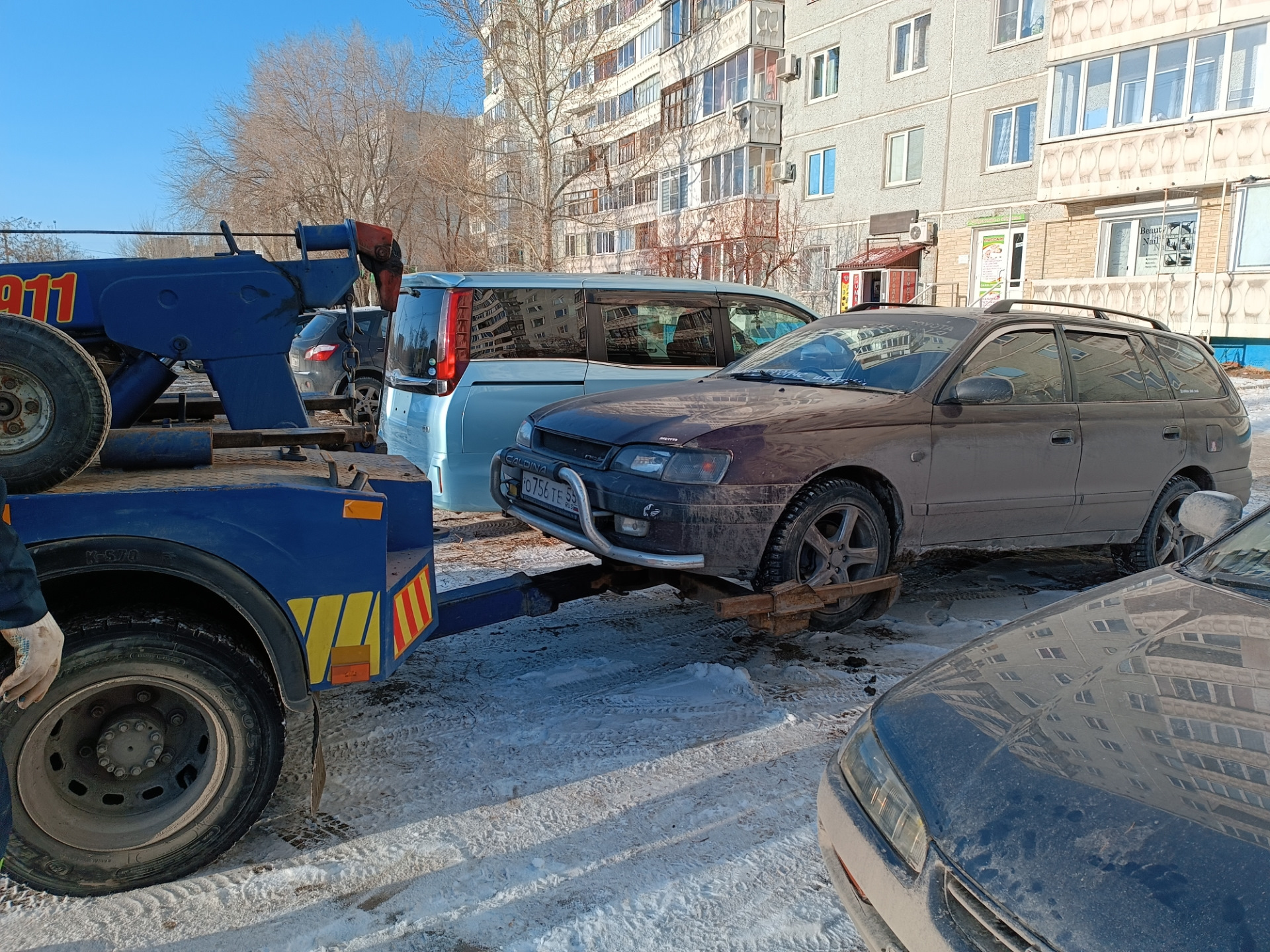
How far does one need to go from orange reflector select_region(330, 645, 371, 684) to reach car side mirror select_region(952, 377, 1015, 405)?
10.7ft

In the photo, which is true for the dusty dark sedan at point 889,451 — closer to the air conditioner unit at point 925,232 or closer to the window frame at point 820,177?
the air conditioner unit at point 925,232

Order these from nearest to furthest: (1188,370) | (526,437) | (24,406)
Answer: (24,406)
(526,437)
(1188,370)

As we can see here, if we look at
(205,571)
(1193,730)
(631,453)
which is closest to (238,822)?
(205,571)

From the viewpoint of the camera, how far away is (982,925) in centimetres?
170

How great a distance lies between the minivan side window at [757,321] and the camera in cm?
743

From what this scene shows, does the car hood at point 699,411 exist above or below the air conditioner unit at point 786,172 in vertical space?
below

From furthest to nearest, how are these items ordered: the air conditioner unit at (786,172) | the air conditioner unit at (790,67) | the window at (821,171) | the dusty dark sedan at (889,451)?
the air conditioner unit at (786,172), the air conditioner unit at (790,67), the window at (821,171), the dusty dark sedan at (889,451)

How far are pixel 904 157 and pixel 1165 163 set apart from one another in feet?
26.9

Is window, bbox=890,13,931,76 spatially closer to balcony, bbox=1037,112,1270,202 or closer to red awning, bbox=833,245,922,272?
red awning, bbox=833,245,922,272

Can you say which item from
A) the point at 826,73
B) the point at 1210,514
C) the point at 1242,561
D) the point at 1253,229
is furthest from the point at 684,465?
the point at 826,73

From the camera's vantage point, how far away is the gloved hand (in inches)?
80.5

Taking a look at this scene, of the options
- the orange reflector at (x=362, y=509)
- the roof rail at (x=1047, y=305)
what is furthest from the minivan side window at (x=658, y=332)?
the orange reflector at (x=362, y=509)

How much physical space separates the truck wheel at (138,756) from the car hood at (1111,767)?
6.22 feet

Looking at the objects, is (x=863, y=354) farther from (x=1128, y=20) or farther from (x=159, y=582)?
(x=1128, y=20)
